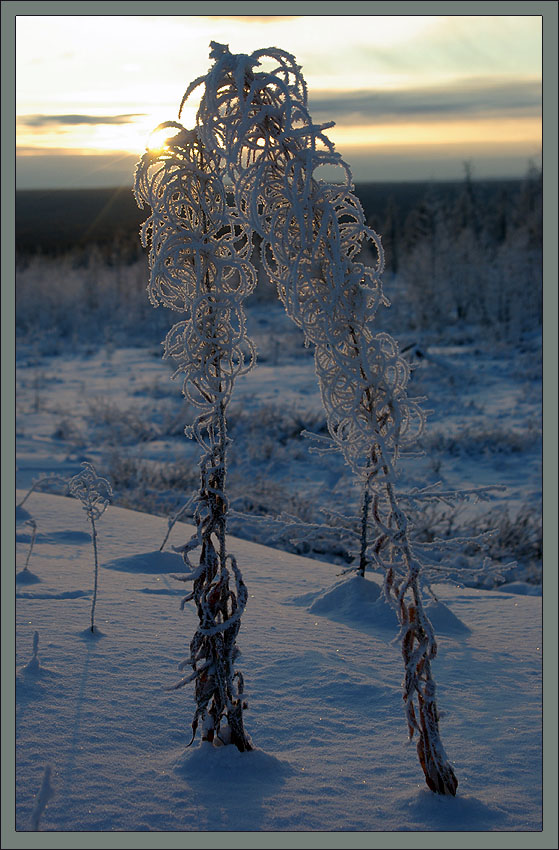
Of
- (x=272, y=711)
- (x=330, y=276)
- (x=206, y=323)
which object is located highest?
(x=330, y=276)

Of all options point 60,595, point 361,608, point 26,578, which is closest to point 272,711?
point 361,608

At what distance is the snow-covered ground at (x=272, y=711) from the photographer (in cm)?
295

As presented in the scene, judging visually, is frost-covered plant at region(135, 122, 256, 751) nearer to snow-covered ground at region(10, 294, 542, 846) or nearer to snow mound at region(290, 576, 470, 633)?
snow-covered ground at region(10, 294, 542, 846)

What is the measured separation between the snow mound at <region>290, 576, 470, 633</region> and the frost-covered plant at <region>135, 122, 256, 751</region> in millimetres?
1971

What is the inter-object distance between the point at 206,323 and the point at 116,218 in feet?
208

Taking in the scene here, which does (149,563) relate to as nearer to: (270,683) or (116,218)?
(270,683)

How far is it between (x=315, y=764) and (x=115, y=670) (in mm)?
1248

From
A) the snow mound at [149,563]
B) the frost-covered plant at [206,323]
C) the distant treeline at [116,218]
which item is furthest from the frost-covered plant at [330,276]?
the distant treeline at [116,218]

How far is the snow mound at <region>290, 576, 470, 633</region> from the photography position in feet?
16.6

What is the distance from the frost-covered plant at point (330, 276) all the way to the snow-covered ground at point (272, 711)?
272mm

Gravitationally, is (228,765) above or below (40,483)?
below

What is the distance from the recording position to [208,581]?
10.2 ft

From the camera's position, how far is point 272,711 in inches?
146

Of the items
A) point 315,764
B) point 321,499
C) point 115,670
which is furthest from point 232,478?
point 315,764
